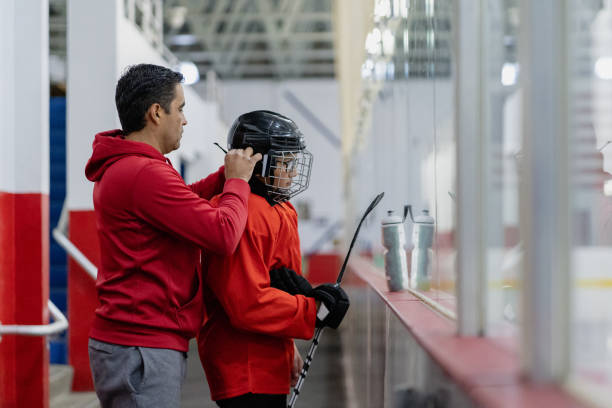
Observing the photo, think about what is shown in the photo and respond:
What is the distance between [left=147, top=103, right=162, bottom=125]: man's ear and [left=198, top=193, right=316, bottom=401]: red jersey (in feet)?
1.13

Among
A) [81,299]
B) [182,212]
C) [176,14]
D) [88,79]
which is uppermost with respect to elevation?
[176,14]

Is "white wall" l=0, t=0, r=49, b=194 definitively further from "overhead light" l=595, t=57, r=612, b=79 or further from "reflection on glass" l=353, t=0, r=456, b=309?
"overhead light" l=595, t=57, r=612, b=79

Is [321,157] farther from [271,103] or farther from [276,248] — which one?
[276,248]

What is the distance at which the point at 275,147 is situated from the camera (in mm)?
2066

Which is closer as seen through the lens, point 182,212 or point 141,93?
point 182,212

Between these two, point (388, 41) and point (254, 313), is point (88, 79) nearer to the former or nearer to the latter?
point (388, 41)

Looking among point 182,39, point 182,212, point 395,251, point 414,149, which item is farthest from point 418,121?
point 182,39

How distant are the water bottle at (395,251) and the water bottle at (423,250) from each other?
0.06 metres

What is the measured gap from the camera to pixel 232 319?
196cm

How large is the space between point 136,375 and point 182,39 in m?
16.4

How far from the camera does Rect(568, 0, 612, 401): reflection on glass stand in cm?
106

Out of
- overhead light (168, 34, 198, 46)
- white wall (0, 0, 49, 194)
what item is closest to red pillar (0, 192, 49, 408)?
white wall (0, 0, 49, 194)

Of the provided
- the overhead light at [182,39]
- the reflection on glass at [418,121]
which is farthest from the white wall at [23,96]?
the overhead light at [182,39]

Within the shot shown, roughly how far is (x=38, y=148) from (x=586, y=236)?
10.4 ft
